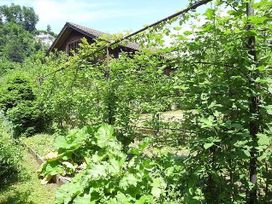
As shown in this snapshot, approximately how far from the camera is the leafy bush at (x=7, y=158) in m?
6.74

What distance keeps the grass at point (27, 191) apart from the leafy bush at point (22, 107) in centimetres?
410

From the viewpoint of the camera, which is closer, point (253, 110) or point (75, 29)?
point (253, 110)

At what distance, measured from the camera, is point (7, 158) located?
6.86 metres

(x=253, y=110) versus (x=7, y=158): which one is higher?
(x=253, y=110)

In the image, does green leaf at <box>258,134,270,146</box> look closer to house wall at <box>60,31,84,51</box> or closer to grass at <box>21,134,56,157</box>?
grass at <box>21,134,56,157</box>

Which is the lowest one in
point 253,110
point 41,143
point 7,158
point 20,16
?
point 7,158

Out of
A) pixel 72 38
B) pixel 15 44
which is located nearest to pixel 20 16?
pixel 15 44

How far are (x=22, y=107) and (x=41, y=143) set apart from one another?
8.56ft

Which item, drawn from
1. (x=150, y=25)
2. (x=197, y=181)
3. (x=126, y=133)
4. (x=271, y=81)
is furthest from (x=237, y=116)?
(x=126, y=133)

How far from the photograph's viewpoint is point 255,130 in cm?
323

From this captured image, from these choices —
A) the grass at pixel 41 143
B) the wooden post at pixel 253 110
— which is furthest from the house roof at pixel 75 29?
the wooden post at pixel 253 110

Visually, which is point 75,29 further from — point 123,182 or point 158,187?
point 158,187

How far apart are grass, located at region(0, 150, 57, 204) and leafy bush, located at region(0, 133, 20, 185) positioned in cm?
19

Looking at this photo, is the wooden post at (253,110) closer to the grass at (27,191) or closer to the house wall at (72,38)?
the grass at (27,191)
